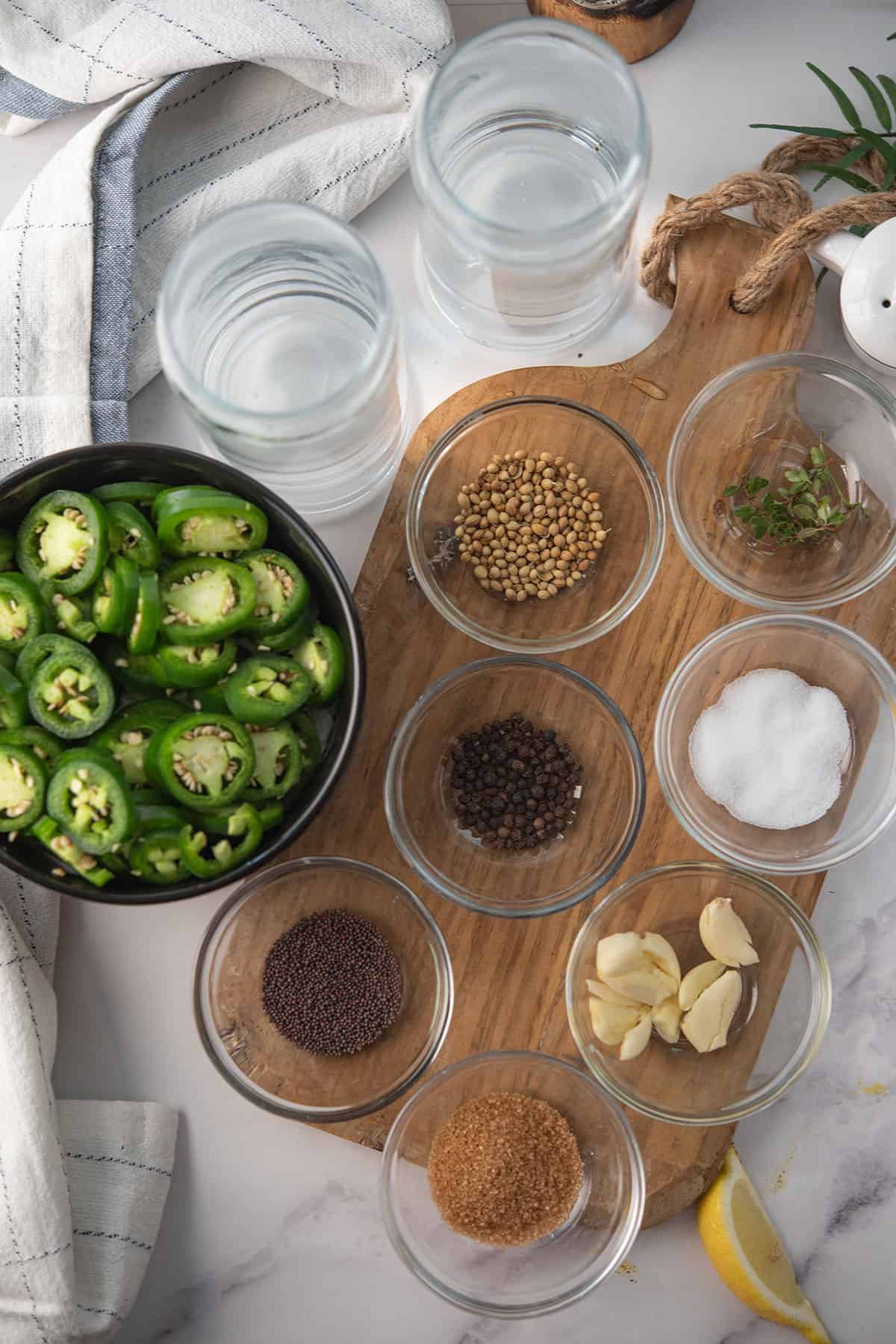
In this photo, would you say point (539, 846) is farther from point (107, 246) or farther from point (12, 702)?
point (107, 246)

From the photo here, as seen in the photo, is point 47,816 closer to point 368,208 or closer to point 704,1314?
point 368,208

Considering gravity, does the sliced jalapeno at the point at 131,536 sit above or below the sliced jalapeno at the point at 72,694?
above

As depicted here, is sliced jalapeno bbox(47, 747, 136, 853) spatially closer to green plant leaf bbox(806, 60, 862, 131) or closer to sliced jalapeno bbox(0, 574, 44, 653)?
sliced jalapeno bbox(0, 574, 44, 653)

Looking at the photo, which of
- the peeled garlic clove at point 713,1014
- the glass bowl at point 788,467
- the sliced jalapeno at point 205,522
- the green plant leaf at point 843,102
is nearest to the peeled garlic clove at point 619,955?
the peeled garlic clove at point 713,1014

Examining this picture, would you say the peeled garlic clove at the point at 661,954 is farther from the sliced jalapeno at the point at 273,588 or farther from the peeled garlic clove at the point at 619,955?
the sliced jalapeno at the point at 273,588

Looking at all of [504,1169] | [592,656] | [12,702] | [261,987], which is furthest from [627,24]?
[504,1169]

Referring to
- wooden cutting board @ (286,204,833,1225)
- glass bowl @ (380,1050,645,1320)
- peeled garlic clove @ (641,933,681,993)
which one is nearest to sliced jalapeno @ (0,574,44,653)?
wooden cutting board @ (286,204,833,1225)
